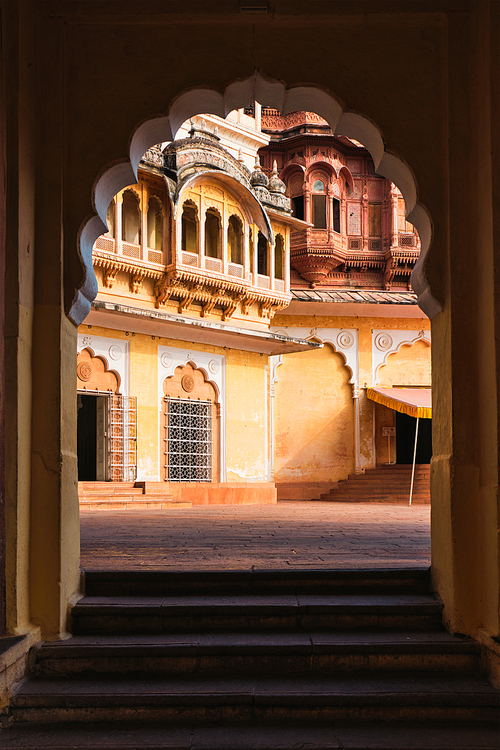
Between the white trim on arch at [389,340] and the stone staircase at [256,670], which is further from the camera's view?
the white trim on arch at [389,340]

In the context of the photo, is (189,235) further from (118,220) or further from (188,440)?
(188,440)

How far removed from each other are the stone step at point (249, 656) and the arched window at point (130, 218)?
11.5m

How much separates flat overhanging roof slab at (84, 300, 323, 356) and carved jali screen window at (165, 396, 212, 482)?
4.79ft

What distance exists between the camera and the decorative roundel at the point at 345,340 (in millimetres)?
18891

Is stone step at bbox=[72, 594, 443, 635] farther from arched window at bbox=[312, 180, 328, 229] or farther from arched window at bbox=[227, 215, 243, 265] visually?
arched window at bbox=[312, 180, 328, 229]

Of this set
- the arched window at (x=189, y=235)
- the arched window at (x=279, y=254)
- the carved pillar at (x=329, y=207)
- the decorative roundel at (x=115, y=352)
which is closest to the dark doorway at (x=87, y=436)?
the decorative roundel at (x=115, y=352)

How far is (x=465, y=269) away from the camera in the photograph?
145 inches

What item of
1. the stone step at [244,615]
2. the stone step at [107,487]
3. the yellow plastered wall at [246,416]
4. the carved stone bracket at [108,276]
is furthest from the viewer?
the yellow plastered wall at [246,416]

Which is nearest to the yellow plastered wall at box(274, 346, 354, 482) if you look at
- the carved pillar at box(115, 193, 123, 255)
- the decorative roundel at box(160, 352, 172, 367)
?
the decorative roundel at box(160, 352, 172, 367)

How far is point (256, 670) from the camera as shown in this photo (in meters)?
3.29

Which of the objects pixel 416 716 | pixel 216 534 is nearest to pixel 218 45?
pixel 416 716

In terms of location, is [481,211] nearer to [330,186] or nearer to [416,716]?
[416,716]

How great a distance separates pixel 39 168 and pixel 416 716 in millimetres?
3302

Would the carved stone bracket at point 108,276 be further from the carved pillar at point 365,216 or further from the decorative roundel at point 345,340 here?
the carved pillar at point 365,216
